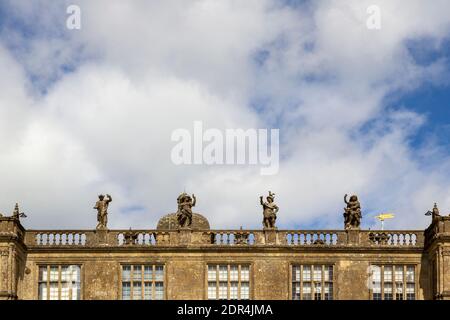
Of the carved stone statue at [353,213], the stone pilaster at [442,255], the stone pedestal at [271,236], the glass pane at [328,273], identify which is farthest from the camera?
the carved stone statue at [353,213]

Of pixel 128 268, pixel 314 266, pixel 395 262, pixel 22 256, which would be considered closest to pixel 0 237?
pixel 22 256

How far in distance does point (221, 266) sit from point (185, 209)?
11.4ft

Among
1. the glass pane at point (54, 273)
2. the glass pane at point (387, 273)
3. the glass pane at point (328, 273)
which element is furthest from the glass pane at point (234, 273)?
the glass pane at point (54, 273)

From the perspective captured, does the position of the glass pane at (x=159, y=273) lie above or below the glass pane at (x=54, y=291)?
above

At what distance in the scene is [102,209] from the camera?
50531 millimetres

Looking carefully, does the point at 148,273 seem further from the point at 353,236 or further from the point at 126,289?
the point at 353,236

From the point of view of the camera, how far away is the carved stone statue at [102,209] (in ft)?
165

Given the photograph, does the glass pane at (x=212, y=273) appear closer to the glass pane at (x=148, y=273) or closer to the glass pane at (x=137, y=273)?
the glass pane at (x=148, y=273)

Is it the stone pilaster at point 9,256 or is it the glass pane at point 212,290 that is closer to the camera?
the stone pilaster at point 9,256

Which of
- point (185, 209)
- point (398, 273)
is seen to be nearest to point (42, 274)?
point (185, 209)

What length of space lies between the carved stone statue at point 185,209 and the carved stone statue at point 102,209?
11.9 ft

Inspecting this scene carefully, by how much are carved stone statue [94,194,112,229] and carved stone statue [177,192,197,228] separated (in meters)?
3.64

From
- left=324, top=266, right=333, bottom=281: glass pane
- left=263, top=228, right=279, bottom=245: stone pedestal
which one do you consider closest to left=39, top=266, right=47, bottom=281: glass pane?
left=263, top=228, right=279, bottom=245: stone pedestal
